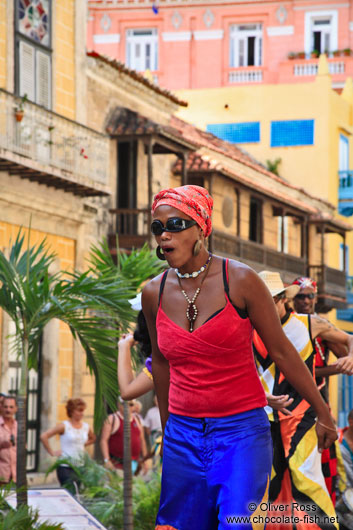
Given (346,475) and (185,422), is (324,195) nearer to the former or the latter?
(346,475)

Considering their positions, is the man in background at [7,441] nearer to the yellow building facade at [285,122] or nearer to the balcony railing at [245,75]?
the yellow building facade at [285,122]

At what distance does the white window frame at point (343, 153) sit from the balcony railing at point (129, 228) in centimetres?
1799

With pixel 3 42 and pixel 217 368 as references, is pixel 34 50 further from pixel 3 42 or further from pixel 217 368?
pixel 217 368

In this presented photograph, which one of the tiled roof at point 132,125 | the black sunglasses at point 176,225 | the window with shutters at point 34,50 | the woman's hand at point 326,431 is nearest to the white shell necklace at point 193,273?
the black sunglasses at point 176,225

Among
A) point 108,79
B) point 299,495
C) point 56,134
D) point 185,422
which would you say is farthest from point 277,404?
point 108,79

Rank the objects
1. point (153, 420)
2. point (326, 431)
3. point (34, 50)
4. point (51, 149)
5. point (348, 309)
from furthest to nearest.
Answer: point (348, 309) < point (34, 50) < point (51, 149) < point (153, 420) < point (326, 431)

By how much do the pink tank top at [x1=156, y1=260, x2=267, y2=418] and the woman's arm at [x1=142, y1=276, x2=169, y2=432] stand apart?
11.6 inches

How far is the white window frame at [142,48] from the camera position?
42312mm

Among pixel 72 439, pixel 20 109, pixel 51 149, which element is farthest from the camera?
pixel 51 149

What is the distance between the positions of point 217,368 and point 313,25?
39166 mm

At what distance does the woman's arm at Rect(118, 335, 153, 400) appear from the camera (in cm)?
654

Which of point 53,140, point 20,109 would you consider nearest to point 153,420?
point 53,140

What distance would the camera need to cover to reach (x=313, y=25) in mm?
42344

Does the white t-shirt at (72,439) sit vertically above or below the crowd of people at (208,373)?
below
